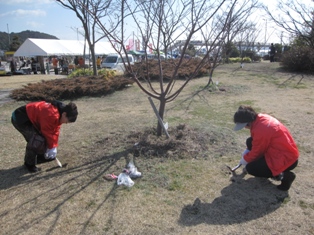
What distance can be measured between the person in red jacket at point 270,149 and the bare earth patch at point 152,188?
195 millimetres

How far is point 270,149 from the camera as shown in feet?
8.92

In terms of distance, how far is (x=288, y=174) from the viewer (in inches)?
107

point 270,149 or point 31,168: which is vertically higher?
point 270,149

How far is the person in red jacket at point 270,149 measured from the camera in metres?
2.65

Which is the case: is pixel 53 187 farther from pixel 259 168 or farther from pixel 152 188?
pixel 259 168

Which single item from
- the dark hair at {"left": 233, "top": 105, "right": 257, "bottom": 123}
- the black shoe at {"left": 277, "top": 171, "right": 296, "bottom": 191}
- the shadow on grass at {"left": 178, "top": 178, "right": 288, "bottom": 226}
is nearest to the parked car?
the dark hair at {"left": 233, "top": 105, "right": 257, "bottom": 123}

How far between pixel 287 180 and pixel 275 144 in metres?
0.38

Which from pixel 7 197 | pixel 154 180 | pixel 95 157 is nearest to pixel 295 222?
→ pixel 154 180

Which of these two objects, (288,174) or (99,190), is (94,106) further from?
(288,174)

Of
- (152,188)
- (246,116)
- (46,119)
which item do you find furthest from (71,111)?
(246,116)

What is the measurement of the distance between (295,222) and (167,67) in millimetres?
10119

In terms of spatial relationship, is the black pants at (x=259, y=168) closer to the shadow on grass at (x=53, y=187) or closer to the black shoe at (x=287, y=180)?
the black shoe at (x=287, y=180)

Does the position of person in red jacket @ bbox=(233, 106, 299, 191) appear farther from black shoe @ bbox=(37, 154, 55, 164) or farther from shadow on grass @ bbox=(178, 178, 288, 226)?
black shoe @ bbox=(37, 154, 55, 164)

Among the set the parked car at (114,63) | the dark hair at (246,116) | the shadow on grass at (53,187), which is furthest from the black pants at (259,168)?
the parked car at (114,63)
